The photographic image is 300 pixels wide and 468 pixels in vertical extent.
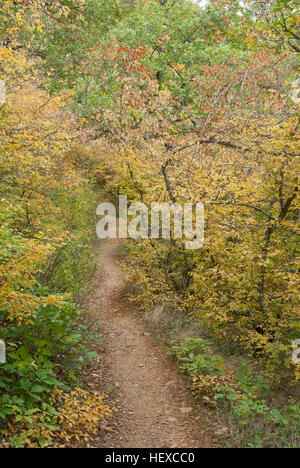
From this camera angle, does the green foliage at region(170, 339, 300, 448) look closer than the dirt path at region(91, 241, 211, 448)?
Yes

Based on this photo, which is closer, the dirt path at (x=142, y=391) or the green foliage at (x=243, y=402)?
the green foliage at (x=243, y=402)

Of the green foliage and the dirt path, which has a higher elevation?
the green foliage

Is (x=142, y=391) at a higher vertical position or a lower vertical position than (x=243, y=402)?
lower

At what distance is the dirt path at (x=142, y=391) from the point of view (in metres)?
4.63

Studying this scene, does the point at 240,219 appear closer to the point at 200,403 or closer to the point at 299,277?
the point at 299,277

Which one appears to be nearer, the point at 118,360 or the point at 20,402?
the point at 20,402

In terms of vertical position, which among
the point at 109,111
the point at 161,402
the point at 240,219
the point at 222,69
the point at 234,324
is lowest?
the point at 161,402

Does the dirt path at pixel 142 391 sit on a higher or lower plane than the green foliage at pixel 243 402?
lower

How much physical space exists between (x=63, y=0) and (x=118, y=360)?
1272 centimetres

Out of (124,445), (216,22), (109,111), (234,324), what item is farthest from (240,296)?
(216,22)

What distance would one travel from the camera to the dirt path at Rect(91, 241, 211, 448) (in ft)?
15.2

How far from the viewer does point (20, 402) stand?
3.98m

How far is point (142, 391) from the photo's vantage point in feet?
19.1

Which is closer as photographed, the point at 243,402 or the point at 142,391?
the point at 243,402
